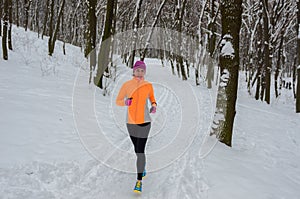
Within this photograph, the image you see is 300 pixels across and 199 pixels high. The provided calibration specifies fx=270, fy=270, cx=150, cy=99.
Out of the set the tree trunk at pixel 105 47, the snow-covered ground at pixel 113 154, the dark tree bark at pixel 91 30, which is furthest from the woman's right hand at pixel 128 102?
the dark tree bark at pixel 91 30

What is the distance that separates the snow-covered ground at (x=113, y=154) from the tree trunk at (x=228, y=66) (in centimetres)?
52

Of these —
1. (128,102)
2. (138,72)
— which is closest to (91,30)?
(138,72)

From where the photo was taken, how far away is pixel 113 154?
5.36m

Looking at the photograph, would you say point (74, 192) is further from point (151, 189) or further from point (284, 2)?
point (284, 2)

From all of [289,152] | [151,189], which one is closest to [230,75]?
[289,152]

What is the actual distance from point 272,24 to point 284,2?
1703 mm

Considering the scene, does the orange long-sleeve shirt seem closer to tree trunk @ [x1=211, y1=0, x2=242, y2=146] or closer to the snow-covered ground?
the snow-covered ground

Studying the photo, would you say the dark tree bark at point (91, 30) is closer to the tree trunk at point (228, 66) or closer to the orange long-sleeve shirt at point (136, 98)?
the tree trunk at point (228, 66)

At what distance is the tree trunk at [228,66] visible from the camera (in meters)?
6.10

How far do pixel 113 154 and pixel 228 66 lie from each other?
3292mm

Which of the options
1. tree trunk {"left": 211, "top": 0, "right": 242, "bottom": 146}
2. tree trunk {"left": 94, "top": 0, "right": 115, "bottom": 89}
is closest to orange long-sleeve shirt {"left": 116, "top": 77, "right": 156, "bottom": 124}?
tree trunk {"left": 211, "top": 0, "right": 242, "bottom": 146}

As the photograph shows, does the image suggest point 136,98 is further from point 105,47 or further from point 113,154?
point 105,47

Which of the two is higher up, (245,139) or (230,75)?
(230,75)

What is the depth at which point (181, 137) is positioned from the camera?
7234 mm
